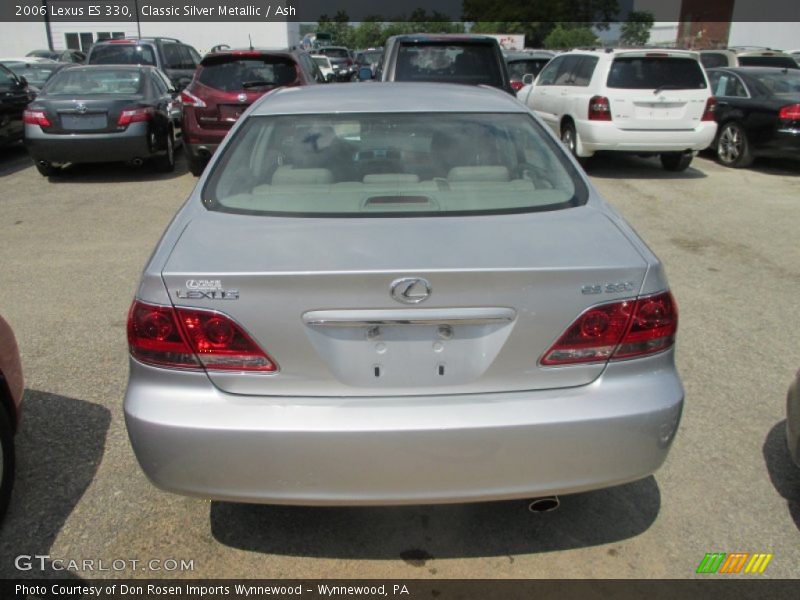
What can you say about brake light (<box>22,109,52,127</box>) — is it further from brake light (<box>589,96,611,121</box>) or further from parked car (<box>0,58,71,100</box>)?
parked car (<box>0,58,71,100</box>)

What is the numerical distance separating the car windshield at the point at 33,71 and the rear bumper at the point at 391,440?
17586 mm

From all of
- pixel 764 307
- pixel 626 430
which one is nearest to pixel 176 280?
pixel 626 430

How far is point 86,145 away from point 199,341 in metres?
8.55

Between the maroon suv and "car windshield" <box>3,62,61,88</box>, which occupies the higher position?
the maroon suv

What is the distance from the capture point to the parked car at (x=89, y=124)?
9.86 m

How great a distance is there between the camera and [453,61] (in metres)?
10.3

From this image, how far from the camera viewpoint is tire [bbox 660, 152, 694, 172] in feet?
36.6

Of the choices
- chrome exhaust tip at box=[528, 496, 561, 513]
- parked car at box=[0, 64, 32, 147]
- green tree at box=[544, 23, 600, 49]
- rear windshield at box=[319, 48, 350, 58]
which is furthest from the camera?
green tree at box=[544, 23, 600, 49]

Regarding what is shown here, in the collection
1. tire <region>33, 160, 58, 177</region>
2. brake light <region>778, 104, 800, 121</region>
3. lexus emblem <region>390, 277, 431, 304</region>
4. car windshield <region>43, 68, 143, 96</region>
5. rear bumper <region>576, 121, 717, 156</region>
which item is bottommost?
tire <region>33, 160, 58, 177</region>

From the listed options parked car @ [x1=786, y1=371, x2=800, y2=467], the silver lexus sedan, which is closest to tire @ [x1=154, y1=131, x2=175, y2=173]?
the silver lexus sedan

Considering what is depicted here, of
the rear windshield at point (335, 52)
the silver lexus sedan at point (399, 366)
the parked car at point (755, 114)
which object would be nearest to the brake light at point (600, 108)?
the parked car at point (755, 114)

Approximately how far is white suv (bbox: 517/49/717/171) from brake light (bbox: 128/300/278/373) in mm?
8947

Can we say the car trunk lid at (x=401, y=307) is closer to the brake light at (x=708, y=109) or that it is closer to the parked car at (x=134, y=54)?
the brake light at (x=708, y=109)

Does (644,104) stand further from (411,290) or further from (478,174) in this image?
(411,290)
